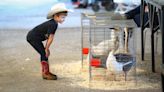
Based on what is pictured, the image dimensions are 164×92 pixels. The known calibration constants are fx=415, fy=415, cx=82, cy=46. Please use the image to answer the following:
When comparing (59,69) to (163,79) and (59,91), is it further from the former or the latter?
(163,79)

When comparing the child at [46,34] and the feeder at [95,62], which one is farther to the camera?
the feeder at [95,62]

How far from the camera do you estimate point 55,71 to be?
3.76 metres

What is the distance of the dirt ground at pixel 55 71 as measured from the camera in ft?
10.7

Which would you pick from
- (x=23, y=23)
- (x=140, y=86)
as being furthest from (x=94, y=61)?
(x=23, y=23)

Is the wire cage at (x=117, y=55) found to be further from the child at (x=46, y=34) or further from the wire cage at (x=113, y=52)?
the child at (x=46, y=34)

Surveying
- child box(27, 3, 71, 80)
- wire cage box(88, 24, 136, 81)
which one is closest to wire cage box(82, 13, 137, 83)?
wire cage box(88, 24, 136, 81)

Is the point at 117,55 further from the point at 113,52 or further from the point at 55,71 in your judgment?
the point at 55,71

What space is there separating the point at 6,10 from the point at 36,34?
15.6 ft

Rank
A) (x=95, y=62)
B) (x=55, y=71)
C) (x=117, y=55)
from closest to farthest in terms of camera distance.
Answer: (x=117, y=55) < (x=95, y=62) < (x=55, y=71)

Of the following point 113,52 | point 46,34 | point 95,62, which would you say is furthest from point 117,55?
point 46,34

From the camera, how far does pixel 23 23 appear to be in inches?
256

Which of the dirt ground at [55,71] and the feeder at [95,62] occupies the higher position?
the feeder at [95,62]

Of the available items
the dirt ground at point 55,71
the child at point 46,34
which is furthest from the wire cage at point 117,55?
the child at point 46,34

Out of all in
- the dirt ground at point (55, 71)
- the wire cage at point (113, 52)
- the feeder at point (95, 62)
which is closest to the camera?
the dirt ground at point (55, 71)
